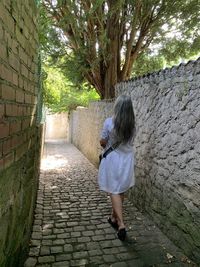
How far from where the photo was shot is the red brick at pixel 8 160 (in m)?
1.83

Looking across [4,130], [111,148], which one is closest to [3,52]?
[4,130]

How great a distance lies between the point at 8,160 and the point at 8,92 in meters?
0.48

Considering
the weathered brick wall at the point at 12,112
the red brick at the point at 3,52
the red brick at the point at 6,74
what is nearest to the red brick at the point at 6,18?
the weathered brick wall at the point at 12,112

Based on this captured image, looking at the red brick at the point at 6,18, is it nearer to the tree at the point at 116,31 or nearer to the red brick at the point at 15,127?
the red brick at the point at 15,127

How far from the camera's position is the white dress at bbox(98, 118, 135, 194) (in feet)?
12.2

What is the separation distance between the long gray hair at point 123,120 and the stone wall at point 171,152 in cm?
50

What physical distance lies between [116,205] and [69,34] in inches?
220

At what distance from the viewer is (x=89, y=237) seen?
11.7ft

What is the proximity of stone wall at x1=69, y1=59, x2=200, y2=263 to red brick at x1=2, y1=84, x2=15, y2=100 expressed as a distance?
1.96m

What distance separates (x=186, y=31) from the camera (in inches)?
312

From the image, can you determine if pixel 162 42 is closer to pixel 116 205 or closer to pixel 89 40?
pixel 89 40

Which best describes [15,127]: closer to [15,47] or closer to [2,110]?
[2,110]

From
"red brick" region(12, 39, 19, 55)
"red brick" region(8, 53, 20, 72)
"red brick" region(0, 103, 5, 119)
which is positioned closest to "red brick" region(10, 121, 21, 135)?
"red brick" region(0, 103, 5, 119)

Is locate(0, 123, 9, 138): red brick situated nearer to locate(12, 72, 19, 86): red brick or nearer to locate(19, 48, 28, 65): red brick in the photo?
locate(12, 72, 19, 86): red brick
